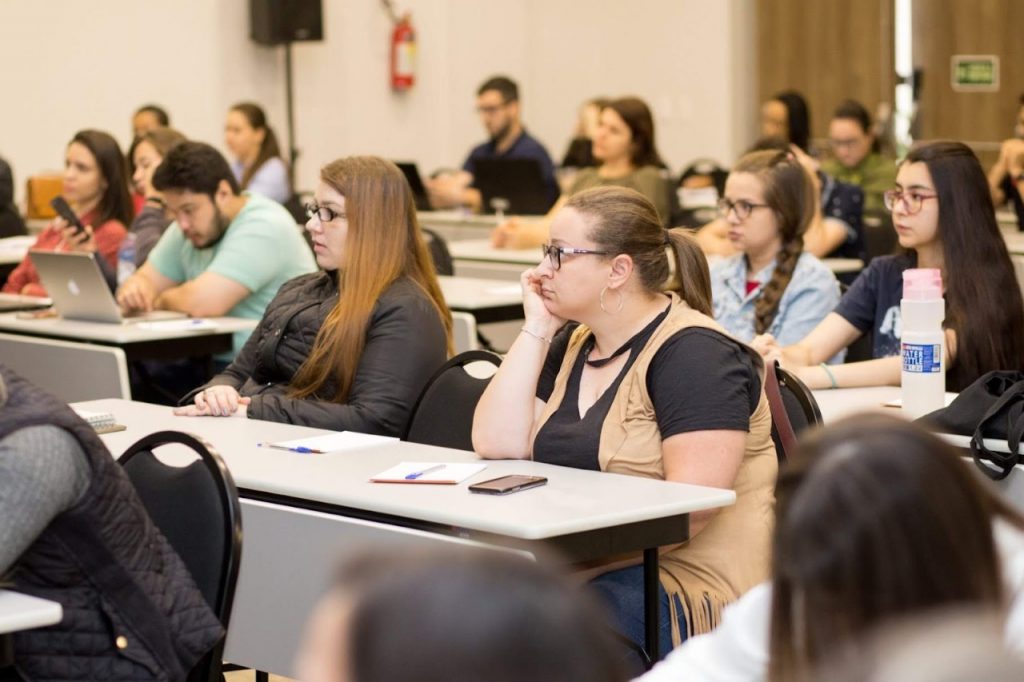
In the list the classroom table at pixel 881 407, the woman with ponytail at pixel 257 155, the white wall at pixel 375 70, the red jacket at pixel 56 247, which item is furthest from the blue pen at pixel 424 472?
the white wall at pixel 375 70

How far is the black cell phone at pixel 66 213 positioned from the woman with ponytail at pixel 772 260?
2.56m

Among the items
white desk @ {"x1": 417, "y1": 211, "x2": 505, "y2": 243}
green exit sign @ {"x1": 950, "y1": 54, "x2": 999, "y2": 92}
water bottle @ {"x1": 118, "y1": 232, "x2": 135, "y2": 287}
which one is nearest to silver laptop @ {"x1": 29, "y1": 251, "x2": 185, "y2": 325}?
water bottle @ {"x1": 118, "y1": 232, "x2": 135, "y2": 287}

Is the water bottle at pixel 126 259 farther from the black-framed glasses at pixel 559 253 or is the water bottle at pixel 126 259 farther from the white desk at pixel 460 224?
the black-framed glasses at pixel 559 253

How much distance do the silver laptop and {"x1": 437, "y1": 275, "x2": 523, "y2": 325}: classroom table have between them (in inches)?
37.6

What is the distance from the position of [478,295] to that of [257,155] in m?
2.98

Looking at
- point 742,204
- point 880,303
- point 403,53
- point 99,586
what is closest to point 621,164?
point 742,204

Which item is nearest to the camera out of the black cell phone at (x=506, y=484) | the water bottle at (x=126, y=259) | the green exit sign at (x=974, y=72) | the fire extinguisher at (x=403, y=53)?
the black cell phone at (x=506, y=484)

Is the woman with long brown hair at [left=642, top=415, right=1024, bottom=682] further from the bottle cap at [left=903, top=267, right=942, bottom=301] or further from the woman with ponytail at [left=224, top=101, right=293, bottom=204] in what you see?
the woman with ponytail at [left=224, top=101, right=293, bottom=204]

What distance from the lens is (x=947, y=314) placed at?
389cm

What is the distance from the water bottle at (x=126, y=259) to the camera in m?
5.77

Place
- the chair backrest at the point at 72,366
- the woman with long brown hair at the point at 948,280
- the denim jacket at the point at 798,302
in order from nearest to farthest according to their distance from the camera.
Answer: the woman with long brown hair at the point at 948,280 → the denim jacket at the point at 798,302 → the chair backrest at the point at 72,366

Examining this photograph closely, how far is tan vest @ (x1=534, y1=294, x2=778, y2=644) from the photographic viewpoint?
2832 mm

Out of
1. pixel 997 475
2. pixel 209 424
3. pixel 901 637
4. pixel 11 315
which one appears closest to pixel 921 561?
pixel 901 637

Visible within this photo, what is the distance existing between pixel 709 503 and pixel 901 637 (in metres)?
1.68
